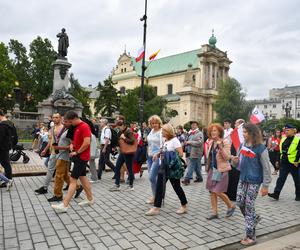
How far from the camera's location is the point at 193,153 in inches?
413

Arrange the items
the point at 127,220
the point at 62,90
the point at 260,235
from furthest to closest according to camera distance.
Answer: the point at 62,90
the point at 127,220
the point at 260,235

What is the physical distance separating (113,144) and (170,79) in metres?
73.7

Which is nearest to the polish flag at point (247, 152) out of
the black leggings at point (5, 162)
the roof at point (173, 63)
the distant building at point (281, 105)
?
the black leggings at point (5, 162)

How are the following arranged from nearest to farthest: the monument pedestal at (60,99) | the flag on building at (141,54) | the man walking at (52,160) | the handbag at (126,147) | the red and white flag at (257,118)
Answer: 1. the red and white flag at (257,118)
2. the man walking at (52,160)
3. the handbag at (126,147)
4. the flag on building at (141,54)
5. the monument pedestal at (60,99)

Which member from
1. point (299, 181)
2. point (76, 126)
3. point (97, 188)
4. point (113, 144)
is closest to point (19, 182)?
point (97, 188)

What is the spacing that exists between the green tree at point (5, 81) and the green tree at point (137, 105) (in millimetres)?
20292

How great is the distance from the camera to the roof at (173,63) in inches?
3236

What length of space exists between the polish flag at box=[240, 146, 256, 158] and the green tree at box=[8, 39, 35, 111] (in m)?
51.4

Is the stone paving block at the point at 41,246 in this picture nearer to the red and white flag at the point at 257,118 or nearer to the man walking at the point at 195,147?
the red and white flag at the point at 257,118

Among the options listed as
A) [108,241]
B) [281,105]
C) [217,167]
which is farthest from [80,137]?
[281,105]

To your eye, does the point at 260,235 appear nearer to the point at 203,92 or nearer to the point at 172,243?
the point at 172,243

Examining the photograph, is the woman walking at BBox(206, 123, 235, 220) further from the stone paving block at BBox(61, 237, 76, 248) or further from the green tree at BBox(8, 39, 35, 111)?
the green tree at BBox(8, 39, 35, 111)

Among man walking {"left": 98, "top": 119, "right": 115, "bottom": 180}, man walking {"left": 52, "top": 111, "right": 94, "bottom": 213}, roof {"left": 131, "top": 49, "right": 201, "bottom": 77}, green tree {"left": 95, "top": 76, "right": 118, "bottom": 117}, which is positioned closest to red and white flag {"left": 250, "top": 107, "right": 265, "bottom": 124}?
man walking {"left": 52, "top": 111, "right": 94, "bottom": 213}

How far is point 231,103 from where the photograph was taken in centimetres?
6494
